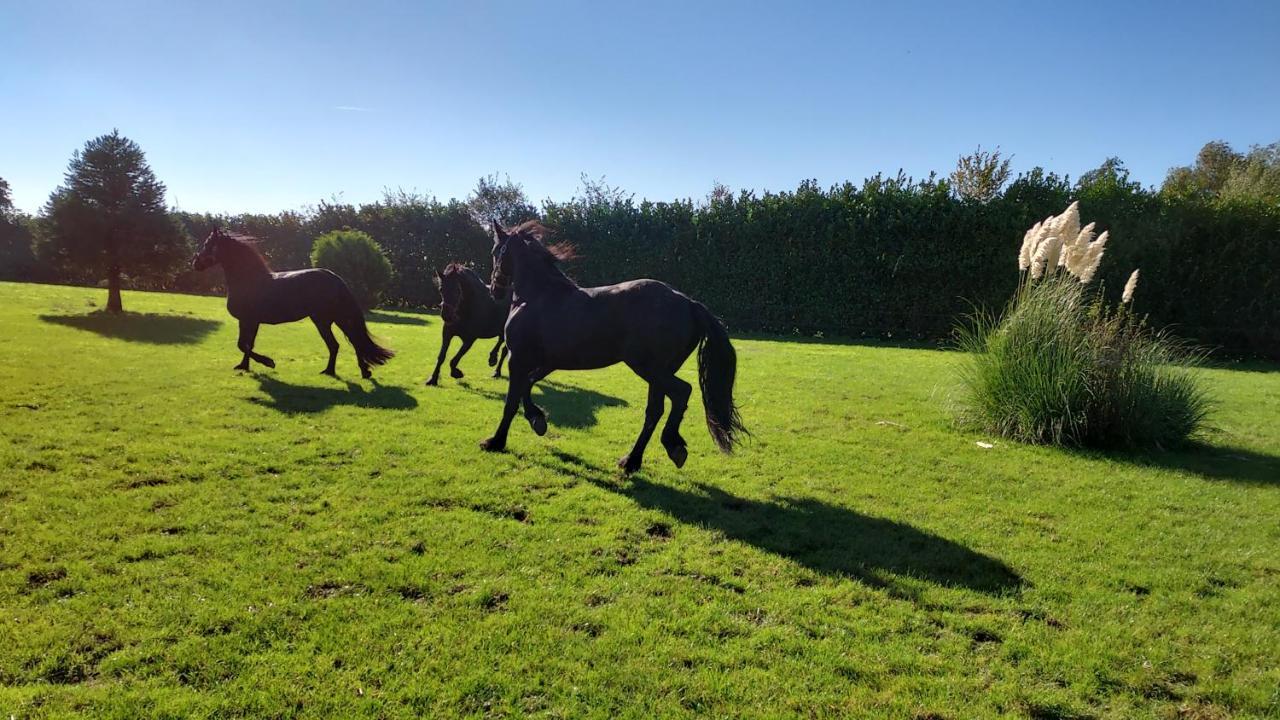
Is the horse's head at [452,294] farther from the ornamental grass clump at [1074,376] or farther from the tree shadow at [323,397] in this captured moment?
the ornamental grass clump at [1074,376]

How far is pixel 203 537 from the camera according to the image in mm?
3750

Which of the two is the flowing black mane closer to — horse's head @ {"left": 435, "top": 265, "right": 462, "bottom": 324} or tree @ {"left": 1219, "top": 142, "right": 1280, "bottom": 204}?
horse's head @ {"left": 435, "top": 265, "right": 462, "bottom": 324}

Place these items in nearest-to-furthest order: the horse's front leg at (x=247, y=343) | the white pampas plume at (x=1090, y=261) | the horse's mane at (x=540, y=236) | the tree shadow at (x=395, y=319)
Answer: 1. the horse's mane at (x=540, y=236)
2. the white pampas plume at (x=1090, y=261)
3. the horse's front leg at (x=247, y=343)
4. the tree shadow at (x=395, y=319)

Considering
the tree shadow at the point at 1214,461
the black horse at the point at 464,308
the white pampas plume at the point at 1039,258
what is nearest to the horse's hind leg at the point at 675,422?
the tree shadow at the point at 1214,461

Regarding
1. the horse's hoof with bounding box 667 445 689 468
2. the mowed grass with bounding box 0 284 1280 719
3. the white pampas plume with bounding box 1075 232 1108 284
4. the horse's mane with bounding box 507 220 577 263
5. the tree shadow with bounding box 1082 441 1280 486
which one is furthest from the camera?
the white pampas plume with bounding box 1075 232 1108 284

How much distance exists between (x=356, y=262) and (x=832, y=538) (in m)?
19.9

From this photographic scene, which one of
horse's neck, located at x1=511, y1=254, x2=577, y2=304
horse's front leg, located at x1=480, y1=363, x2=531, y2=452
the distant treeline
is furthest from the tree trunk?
horse's front leg, located at x1=480, y1=363, x2=531, y2=452

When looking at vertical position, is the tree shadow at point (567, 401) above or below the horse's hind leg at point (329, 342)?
below

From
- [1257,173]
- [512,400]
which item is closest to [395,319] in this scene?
[512,400]

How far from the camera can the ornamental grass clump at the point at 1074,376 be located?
6949 mm

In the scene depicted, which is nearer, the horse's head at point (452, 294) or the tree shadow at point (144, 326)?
the horse's head at point (452, 294)

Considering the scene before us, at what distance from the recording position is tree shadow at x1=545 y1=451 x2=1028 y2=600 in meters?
3.76

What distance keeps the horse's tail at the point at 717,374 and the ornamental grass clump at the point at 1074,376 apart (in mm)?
4117

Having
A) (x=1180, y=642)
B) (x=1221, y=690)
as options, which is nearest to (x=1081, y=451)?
(x=1180, y=642)
